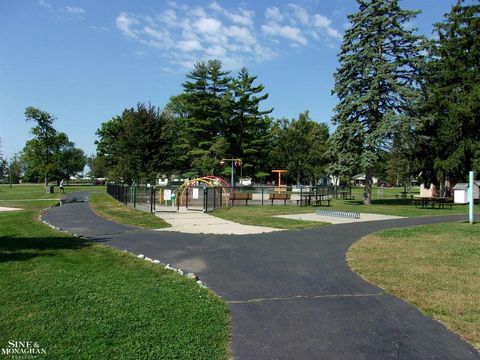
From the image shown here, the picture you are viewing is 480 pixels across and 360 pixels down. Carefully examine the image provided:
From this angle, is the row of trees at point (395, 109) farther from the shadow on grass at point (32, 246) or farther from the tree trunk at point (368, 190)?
the shadow on grass at point (32, 246)

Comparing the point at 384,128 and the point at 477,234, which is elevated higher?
the point at 384,128

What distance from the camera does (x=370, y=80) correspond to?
2911 centimetres

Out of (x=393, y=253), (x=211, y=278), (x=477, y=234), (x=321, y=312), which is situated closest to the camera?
(x=321, y=312)

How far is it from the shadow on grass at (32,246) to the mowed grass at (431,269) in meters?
6.47

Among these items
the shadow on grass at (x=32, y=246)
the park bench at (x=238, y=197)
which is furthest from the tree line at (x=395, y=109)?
the shadow on grass at (x=32, y=246)

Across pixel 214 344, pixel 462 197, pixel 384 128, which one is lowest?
pixel 214 344

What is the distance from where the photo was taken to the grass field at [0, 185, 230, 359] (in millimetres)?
3879

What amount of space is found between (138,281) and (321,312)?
294cm

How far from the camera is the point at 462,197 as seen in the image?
709 inches

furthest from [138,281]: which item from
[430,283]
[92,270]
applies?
[430,283]

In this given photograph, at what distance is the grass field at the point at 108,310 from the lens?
3.88 meters

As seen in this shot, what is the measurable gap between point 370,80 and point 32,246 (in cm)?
2608

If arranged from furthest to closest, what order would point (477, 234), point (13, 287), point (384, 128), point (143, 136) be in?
point (143, 136) < point (384, 128) < point (477, 234) < point (13, 287)

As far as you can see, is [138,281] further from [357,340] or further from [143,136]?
[143,136]
